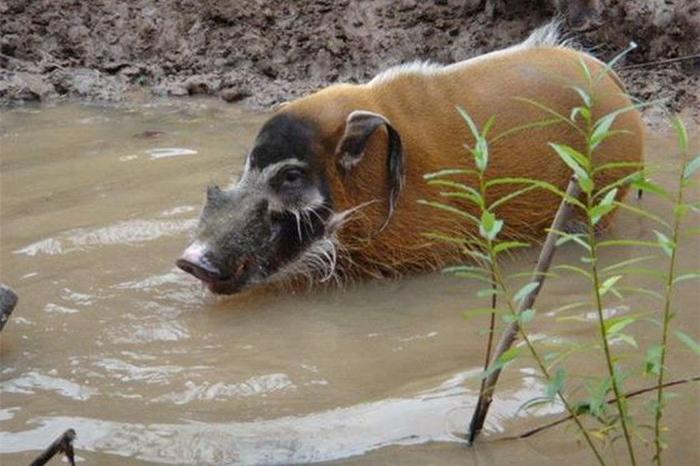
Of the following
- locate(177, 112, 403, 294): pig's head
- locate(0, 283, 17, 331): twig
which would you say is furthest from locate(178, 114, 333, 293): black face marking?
locate(0, 283, 17, 331): twig

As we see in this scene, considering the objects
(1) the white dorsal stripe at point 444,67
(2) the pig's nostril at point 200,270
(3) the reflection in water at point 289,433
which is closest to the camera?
(3) the reflection in water at point 289,433

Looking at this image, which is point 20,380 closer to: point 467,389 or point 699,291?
point 467,389

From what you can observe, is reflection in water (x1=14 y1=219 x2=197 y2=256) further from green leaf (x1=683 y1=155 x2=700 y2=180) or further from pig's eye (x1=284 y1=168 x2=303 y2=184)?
green leaf (x1=683 y1=155 x2=700 y2=180)

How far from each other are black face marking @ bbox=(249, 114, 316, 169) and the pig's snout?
0.43m

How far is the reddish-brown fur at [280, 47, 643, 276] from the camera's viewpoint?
4.31m

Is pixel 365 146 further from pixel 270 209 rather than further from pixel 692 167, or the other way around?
pixel 692 167

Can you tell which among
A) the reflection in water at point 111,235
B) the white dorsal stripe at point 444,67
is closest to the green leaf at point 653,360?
the white dorsal stripe at point 444,67

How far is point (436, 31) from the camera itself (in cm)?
725

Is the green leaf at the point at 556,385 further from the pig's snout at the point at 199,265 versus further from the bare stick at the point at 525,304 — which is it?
the pig's snout at the point at 199,265

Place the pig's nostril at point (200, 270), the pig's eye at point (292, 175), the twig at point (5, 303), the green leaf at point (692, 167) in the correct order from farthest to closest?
the pig's eye at point (292, 175) → the pig's nostril at point (200, 270) → the twig at point (5, 303) → the green leaf at point (692, 167)

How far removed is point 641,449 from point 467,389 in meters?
0.58

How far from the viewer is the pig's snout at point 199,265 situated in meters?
3.88

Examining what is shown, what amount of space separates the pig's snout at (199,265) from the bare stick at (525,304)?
4.56ft

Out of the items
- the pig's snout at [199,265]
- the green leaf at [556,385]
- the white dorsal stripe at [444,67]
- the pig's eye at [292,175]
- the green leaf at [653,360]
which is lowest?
the pig's snout at [199,265]
